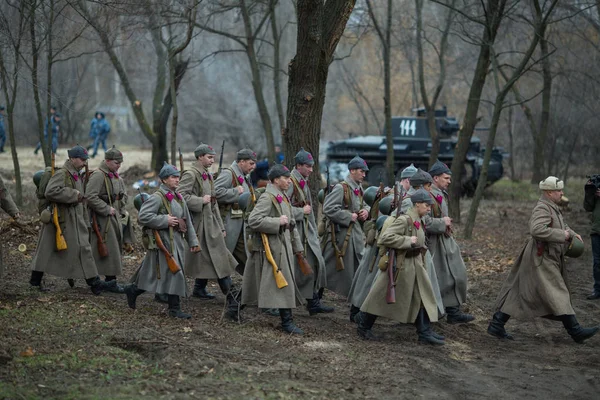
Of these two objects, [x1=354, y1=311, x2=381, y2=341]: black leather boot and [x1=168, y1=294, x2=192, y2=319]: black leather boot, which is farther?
[x1=168, y1=294, x2=192, y2=319]: black leather boot

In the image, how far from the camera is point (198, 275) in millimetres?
10141

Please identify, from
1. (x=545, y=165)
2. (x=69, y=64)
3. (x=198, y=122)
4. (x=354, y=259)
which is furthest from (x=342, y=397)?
(x=198, y=122)

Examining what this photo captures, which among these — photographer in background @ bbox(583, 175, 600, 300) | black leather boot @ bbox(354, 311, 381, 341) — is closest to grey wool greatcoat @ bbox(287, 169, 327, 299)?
black leather boot @ bbox(354, 311, 381, 341)

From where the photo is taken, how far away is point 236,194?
423 inches

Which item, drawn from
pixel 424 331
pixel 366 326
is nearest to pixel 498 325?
pixel 424 331

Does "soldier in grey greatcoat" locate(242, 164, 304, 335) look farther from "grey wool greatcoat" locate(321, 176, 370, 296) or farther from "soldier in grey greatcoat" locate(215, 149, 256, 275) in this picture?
"soldier in grey greatcoat" locate(215, 149, 256, 275)

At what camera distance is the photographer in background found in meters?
11.6

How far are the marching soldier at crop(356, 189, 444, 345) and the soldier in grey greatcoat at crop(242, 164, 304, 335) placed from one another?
86cm

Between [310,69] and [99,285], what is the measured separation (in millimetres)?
4266

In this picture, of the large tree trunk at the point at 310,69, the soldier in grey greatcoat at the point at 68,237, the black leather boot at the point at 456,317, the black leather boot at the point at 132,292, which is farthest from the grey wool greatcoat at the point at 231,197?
the black leather boot at the point at 456,317

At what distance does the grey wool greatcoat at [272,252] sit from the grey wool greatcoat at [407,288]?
93 centimetres

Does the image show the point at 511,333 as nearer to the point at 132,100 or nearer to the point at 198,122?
the point at 132,100

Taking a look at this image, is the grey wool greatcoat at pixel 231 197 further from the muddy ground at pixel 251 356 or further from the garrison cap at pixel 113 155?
the garrison cap at pixel 113 155

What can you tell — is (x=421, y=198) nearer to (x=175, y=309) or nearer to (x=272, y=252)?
(x=272, y=252)
